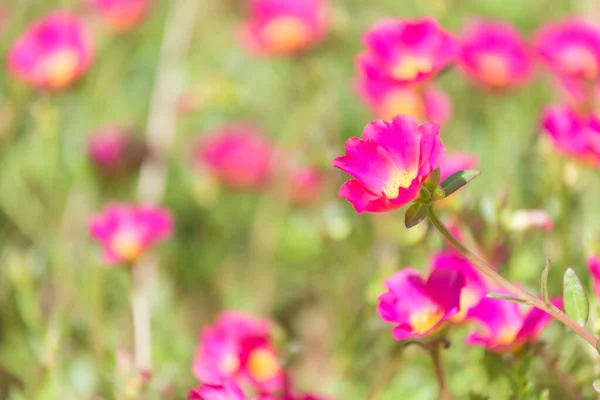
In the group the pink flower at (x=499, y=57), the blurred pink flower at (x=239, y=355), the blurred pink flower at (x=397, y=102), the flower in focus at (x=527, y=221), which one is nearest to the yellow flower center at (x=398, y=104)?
the blurred pink flower at (x=397, y=102)

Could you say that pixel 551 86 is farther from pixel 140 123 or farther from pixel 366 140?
pixel 366 140

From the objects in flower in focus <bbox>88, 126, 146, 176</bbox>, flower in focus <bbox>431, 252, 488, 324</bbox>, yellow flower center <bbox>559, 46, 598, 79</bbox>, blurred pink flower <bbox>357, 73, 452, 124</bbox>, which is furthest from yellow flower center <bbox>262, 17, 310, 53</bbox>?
flower in focus <bbox>431, 252, 488, 324</bbox>

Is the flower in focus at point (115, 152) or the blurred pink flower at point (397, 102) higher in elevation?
the flower in focus at point (115, 152)

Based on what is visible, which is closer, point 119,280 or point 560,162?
point 560,162

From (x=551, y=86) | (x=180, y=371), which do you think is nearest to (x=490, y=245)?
(x=180, y=371)

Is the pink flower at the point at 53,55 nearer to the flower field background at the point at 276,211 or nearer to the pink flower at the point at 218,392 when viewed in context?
the flower field background at the point at 276,211

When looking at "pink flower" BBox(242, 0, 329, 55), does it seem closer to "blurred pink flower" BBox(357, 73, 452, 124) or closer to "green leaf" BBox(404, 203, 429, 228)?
"blurred pink flower" BBox(357, 73, 452, 124)
